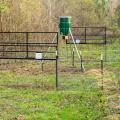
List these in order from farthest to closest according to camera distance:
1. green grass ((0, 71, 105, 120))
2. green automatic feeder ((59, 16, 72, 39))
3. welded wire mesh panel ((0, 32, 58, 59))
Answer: welded wire mesh panel ((0, 32, 58, 59)), green automatic feeder ((59, 16, 72, 39)), green grass ((0, 71, 105, 120))

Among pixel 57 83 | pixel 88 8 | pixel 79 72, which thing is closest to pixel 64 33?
pixel 79 72

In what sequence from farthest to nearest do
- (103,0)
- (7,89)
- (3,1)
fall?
(103,0), (3,1), (7,89)

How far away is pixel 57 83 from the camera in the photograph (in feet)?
45.0

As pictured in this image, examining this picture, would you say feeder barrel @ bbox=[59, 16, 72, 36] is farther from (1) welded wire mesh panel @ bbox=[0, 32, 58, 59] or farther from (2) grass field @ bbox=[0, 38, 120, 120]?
(1) welded wire mesh panel @ bbox=[0, 32, 58, 59]

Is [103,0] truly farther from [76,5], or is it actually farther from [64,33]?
[64,33]

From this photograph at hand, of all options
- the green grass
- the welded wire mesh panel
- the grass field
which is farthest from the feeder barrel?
the green grass

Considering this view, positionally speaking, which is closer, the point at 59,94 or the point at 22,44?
the point at 59,94

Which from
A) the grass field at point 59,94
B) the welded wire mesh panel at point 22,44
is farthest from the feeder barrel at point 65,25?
the welded wire mesh panel at point 22,44

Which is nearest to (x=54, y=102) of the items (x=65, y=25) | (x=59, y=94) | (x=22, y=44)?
(x=59, y=94)

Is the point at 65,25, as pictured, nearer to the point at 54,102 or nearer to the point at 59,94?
the point at 59,94

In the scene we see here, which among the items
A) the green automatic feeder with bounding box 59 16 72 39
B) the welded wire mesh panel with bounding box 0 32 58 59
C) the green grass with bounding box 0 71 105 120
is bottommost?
the green grass with bounding box 0 71 105 120

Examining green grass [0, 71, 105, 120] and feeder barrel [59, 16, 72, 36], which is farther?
feeder barrel [59, 16, 72, 36]

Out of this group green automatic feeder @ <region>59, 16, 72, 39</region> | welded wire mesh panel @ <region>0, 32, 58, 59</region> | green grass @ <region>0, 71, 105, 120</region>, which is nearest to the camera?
green grass @ <region>0, 71, 105, 120</region>

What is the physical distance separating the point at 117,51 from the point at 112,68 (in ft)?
23.7
